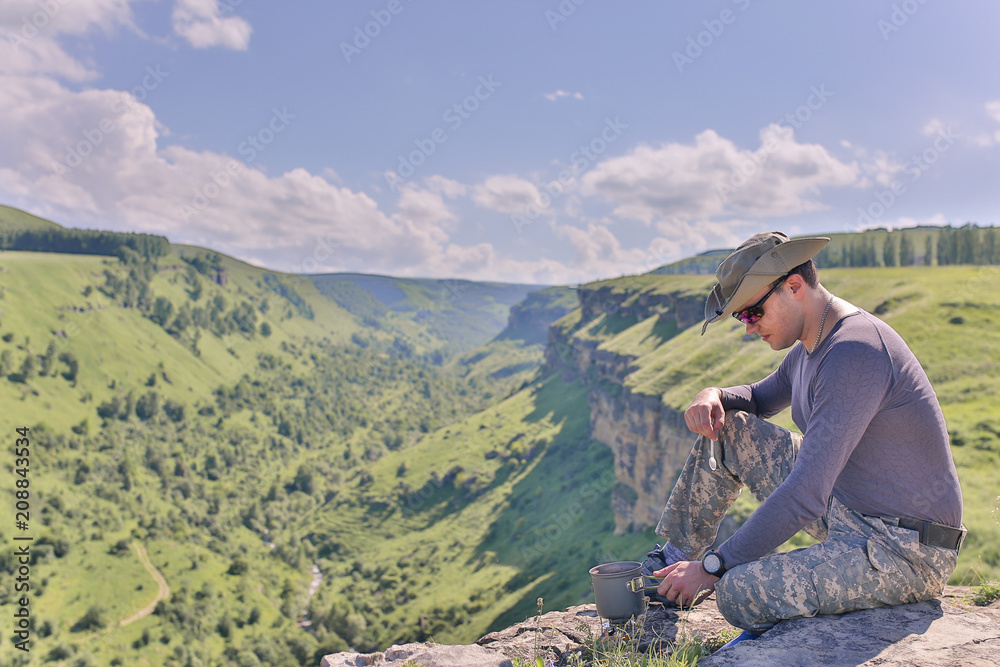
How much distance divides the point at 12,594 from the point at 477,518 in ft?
215

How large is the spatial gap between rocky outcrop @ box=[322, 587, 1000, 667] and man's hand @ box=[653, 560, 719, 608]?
39 cm

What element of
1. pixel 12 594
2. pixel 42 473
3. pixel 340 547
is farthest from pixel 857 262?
pixel 42 473

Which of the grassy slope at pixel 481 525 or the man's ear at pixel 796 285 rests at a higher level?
the man's ear at pixel 796 285

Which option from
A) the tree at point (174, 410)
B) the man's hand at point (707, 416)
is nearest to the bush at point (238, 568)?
the tree at point (174, 410)

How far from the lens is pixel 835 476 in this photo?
12.3 ft

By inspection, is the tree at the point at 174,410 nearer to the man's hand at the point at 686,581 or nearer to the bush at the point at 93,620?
the bush at the point at 93,620

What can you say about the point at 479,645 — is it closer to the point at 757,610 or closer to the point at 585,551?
the point at 757,610

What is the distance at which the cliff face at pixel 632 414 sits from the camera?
41.6 meters

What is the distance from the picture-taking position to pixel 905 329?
1275 inches

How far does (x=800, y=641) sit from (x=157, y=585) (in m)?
112

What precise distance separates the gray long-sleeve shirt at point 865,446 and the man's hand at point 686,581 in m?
0.19

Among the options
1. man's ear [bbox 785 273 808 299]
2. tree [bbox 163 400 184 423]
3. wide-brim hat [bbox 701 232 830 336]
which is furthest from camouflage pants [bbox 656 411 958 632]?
tree [bbox 163 400 184 423]

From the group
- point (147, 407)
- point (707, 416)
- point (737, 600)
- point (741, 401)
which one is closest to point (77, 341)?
point (147, 407)

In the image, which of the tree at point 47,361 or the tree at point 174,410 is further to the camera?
the tree at point 174,410
